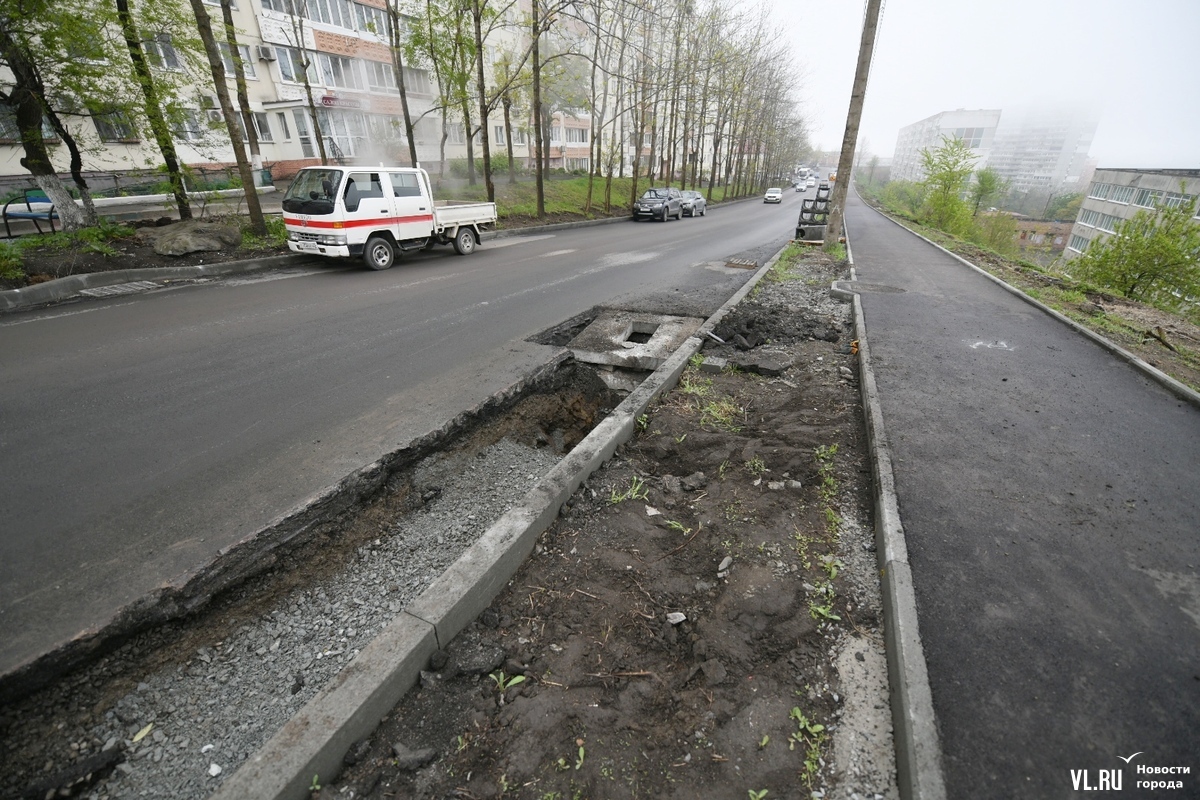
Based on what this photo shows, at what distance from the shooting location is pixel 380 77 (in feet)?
102

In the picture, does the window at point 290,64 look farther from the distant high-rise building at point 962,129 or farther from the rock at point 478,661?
the distant high-rise building at point 962,129

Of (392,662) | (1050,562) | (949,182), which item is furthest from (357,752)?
(949,182)

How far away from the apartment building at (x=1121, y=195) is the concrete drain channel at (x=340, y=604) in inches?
1962

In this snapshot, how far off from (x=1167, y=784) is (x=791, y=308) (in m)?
7.33

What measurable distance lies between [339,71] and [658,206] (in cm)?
2043

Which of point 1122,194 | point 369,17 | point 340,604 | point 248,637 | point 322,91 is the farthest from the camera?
point 1122,194

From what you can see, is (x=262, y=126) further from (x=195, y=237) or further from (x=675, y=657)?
(x=675, y=657)

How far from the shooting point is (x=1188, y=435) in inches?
173

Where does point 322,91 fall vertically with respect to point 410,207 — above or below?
above

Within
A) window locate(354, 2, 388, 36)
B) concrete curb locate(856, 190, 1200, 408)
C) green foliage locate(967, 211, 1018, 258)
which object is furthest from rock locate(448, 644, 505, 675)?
green foliage locate(967, 211, 1018, 258)

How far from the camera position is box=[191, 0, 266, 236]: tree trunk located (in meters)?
10.6

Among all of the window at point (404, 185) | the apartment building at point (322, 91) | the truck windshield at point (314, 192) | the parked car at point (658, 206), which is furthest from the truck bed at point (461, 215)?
the parked car at point (658, 206)

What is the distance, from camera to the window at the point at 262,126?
26256 millimetres

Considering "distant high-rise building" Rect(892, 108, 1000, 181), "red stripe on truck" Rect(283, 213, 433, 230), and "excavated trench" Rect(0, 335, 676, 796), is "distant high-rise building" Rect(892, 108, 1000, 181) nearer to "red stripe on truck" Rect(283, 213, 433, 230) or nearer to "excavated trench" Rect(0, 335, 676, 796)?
"red stripe on truck" Rect(283, 213, 433, 230)
